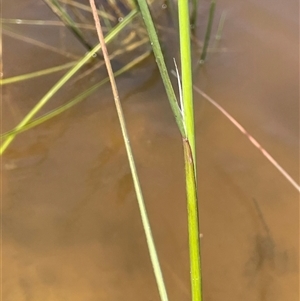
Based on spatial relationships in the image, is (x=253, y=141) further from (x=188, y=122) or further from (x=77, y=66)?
(x=188, y=122)

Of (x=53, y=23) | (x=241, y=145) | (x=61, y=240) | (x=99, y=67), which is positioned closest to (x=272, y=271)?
(x=241, y=145)

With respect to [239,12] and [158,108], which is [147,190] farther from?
[239,12]

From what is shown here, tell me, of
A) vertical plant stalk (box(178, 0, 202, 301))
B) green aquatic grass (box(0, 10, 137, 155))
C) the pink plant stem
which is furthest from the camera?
the pink plant stem

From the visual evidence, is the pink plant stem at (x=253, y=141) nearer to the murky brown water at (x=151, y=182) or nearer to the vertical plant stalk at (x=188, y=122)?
the murky brown water at (x=151, y=182)

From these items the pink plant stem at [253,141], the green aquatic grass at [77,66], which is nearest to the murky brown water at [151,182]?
the pink plant stem at [253,141]

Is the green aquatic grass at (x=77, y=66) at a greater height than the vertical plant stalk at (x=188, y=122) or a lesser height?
greater

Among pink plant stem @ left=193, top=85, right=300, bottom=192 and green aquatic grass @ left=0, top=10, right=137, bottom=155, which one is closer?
green aquatic grass @ left=0, top=10, right=137, bottom=155

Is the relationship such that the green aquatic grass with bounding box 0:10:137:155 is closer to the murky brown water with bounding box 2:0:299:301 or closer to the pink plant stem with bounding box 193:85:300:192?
the murky brown water with bounding box 2:0:299:301

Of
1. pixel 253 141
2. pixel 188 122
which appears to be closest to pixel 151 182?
pixel 253 141

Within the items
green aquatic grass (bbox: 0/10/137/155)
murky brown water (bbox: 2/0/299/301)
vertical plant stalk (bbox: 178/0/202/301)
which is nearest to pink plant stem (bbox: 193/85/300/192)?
murky brown water (bbox: 2/0/299/301)
